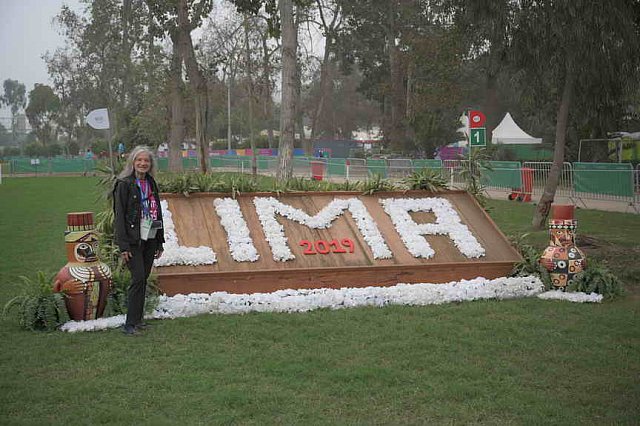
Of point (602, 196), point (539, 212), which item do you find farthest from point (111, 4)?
point (539, 212)

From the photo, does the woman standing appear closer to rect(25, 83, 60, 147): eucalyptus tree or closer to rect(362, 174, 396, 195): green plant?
rect(362, 174, 396, 195): green plant

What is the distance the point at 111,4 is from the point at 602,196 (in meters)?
36.2

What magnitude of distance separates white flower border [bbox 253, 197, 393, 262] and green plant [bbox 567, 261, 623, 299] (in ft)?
7.60

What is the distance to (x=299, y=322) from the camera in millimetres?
7883

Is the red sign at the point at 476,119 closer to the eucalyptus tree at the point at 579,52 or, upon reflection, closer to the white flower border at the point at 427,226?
the eucalyptus tree at the point at 579,52

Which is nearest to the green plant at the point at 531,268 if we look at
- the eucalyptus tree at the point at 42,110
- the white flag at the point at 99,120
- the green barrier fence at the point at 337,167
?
the green barrier fence at the point at 337,167

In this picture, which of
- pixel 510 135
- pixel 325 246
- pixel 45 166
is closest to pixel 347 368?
pixel 325 246

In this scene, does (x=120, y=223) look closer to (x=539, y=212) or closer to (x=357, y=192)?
(x=357, y=192)

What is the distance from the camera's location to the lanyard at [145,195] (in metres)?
7.47

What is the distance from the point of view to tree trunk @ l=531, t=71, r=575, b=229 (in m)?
13.6

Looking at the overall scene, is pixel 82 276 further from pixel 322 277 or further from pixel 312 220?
pixel 312 220

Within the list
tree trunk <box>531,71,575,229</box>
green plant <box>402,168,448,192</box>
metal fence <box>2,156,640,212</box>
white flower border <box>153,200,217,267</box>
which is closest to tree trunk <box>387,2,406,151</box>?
metal fence <box>2,156,640,212</box>

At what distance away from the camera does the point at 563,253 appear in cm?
919

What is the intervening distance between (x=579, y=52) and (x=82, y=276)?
8.85m
